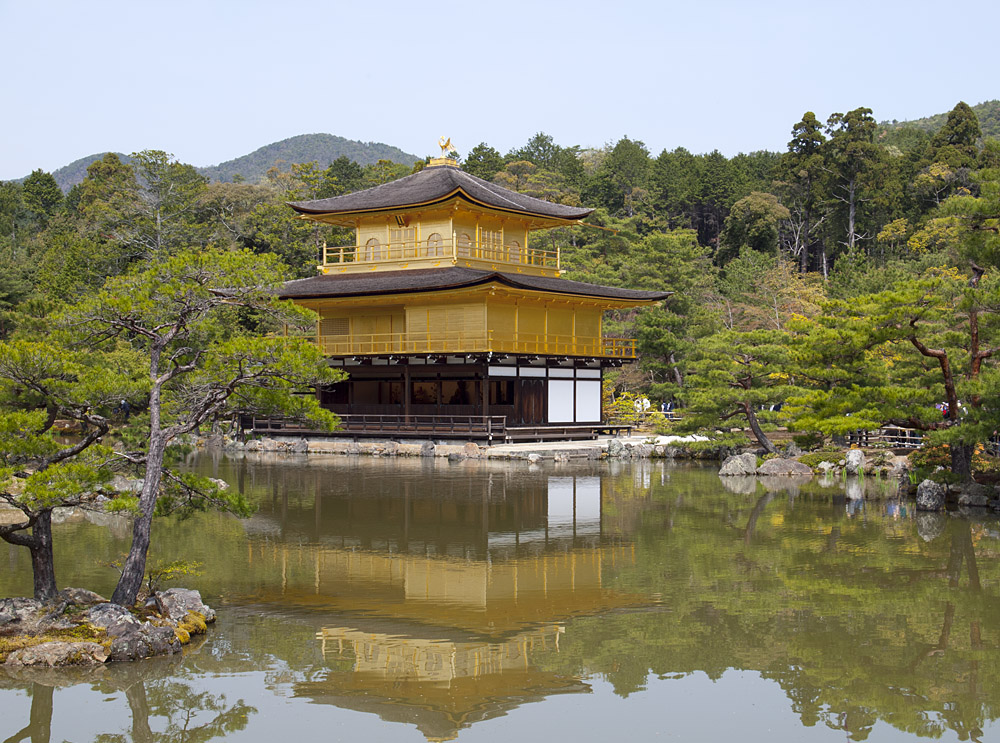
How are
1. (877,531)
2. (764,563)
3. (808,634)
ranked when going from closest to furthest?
(808,634), (764,563), (877,531)

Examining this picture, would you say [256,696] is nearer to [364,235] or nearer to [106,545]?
[106,545]

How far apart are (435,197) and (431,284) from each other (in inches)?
165

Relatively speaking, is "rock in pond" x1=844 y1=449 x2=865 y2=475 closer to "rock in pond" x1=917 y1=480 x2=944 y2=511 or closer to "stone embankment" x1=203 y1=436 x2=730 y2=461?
"stone embankment" x1=203 y1=436 x2=730 y2=461

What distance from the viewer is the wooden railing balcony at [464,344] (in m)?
34.1

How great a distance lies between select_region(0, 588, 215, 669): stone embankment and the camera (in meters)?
9.61

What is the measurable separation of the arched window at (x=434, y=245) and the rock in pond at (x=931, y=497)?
2209 cm

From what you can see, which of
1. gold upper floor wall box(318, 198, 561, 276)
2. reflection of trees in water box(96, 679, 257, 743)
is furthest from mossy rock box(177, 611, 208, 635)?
gold upper floor wall box(318, 198, 561, 276)

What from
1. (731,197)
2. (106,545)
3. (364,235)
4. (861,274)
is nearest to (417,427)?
(364,235)

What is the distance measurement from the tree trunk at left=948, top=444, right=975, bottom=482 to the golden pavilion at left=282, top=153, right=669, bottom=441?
1558 centimetres

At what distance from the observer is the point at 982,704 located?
28.7 ft

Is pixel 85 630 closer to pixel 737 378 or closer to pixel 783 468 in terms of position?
pixel 783 468

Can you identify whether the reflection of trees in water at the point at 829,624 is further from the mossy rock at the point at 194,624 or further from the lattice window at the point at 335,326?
the lattice window at the point at 335,326

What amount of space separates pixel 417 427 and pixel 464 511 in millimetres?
15257

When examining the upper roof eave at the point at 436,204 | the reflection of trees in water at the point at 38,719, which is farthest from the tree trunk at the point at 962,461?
the upper roof eave at the point at 436,204
